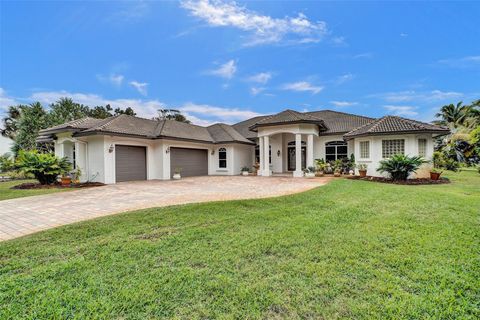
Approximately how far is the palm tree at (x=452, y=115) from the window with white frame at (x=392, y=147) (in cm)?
2515

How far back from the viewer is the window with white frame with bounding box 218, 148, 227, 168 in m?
21.3

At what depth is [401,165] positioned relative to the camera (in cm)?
1313

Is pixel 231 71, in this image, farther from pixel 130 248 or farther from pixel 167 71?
pixel 130 248

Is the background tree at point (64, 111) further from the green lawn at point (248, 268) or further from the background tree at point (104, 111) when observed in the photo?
the green lawn at point (248, 268)

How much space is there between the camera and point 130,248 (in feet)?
12.9

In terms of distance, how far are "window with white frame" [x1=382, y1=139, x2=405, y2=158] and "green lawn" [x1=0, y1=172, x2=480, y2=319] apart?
1056cm

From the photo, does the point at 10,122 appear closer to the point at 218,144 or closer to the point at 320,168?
the point at 218,144

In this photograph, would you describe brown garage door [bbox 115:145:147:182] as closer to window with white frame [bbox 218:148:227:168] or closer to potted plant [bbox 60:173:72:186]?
potted plant [bbox 60:173:72:186]

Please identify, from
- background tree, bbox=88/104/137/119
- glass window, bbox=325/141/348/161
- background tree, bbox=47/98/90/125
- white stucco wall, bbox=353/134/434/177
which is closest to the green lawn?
white stucco wall, bbox=353/134/434/177

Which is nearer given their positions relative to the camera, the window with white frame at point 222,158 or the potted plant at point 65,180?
the potted plant at point 65,180

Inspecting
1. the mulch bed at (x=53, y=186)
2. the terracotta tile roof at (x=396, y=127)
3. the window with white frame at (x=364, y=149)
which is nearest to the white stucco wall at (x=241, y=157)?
the terracotta tile roof at (x=396, y=127)

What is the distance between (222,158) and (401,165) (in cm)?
1385

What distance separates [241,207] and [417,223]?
14.2 ft

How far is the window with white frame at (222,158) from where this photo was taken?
21.3 metres
